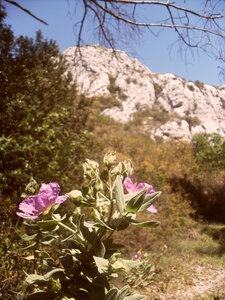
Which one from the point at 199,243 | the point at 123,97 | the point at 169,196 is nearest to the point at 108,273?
the point at 199,243

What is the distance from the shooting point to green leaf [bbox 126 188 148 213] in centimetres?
76

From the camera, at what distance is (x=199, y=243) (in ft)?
25.6

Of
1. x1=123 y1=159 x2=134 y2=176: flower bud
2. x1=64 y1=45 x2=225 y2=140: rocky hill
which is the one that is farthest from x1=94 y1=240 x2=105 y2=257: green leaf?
x1=64 y1=45 x2=225 y2=140: rocky hill

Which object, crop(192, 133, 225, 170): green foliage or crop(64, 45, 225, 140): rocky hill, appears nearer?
crop(192, 133, 225, 170): green foliage

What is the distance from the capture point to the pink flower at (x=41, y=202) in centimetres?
79

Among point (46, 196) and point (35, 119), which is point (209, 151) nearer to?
point (35, 119)

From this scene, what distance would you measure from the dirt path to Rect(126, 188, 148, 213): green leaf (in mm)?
4591

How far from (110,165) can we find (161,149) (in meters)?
15.4

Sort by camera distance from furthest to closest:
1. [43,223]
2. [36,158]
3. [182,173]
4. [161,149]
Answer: [161,149]
[182,173]
[36,158]
[43,223]

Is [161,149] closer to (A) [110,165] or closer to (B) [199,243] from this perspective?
(B) [199,243]

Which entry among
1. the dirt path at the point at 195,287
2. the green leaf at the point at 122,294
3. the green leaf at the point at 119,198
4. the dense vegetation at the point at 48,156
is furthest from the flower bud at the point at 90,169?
the dirt path at the point at 195,287

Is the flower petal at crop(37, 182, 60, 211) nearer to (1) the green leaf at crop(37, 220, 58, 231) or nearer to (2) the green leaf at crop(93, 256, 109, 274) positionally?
(1) the green leaf at crop(37, 220, 58, 231)

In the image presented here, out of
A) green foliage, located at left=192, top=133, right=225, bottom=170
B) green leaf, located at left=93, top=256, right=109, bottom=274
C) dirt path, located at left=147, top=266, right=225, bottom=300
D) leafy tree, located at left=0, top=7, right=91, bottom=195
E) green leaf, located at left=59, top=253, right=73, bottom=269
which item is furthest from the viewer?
green foliage, located at left=192, top=133, right=225, bottom=170

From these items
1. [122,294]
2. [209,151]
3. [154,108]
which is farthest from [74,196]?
[154,108]
